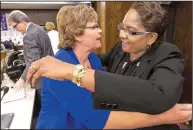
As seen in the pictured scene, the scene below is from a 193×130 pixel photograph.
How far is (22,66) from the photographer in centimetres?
41

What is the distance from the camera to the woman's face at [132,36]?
0.50 m

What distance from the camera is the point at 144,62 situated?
1.65ft

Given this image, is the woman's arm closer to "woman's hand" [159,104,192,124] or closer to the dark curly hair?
"woman's hand" [159,104,192,124]

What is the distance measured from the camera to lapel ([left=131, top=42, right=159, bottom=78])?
492 mm

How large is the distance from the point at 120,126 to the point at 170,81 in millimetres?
154

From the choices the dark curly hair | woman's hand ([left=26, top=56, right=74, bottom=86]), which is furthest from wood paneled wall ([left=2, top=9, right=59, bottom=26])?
the dark curly hair

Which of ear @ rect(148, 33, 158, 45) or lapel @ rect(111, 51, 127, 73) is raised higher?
ear @ rect(148, 33, 158, 45)

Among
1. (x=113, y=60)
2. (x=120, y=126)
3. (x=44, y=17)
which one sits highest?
(x=44, y=17)

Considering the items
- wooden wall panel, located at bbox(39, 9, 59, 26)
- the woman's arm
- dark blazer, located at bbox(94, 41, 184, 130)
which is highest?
wooden wall panel, located at bbox(39, 9, 59, 26)

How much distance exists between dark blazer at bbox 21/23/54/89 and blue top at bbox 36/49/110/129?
0.04 metres

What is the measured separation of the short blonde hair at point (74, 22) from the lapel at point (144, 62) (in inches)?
6.6

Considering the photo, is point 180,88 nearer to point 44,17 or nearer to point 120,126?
point 120,126

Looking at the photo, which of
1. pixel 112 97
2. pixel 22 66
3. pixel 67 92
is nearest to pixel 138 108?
pixel 112 97

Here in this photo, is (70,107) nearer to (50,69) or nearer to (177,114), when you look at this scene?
(50,69)
